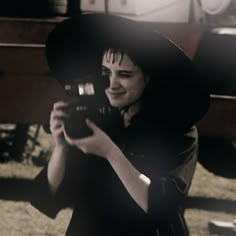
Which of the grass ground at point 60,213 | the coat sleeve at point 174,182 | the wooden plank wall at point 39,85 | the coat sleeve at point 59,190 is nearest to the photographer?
the coat sleeve at point 174,182

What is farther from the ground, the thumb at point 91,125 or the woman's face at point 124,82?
the woman's face at point 124,82

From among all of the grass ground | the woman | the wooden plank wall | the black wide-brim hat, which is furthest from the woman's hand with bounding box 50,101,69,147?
the grass ground

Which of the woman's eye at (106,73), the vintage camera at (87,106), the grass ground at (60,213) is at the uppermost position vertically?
the woman's eye at (106,73)

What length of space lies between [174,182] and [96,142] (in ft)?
1.02

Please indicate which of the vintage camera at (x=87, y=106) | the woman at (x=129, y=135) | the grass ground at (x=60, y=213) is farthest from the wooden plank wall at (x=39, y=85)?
the grass ground at (x=60, y=213)

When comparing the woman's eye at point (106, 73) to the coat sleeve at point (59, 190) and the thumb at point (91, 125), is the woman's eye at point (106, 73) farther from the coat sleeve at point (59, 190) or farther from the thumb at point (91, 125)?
the coat sleeve at point (59, 190)

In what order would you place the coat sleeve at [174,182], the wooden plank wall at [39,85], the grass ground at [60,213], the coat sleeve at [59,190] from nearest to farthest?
the coat sleeve at [174,182]
the coat sleeve at [59,190]
the wooden plank wall at [39,85]
the grass ground at [60,213]

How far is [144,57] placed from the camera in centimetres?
219

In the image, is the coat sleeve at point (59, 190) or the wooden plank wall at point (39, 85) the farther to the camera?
the wooden plank wall at point (39, 85)

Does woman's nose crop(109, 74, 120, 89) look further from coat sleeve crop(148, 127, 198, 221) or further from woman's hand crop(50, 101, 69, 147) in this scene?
coat sleeve crop(148, 127, 198, 221)

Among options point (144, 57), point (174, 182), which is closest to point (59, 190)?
point (174, 182)

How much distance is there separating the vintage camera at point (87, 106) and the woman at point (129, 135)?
0.02 m

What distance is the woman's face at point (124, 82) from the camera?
220 cm

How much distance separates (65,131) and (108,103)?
186 mm
